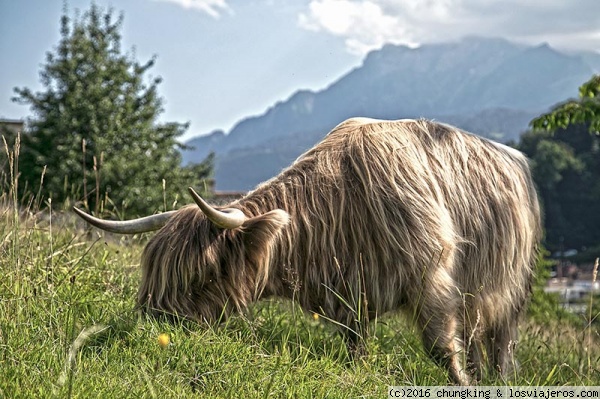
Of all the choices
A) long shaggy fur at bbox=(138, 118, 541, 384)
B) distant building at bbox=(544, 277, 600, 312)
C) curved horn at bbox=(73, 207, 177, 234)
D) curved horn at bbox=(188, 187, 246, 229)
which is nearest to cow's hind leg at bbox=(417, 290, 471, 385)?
long shaggy fur at bbox=(138, 118, 541, 384)

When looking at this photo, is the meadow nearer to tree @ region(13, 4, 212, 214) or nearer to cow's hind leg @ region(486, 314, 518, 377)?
cow's hind leg @ region(486, 314, 518, 377)

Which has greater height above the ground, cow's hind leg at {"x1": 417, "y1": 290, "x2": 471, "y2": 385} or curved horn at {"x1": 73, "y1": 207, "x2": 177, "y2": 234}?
curved horn at {"x1": 73, "y1": 207, "x2": 177, "y2": 234}

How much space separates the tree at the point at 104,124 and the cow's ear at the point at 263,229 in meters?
18.5

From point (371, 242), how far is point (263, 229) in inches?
28.2

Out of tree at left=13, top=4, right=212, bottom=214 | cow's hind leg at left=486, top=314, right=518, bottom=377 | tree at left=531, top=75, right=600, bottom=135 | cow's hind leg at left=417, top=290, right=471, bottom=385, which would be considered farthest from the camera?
tree at left=13, top=4, right=212, bottom=214

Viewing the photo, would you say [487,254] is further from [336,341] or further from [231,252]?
[231,252]

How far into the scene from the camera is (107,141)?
2522 cm

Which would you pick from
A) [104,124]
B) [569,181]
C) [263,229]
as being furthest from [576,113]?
[569,181]

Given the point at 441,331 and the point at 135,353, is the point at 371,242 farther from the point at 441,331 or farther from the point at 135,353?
the point at 135,353

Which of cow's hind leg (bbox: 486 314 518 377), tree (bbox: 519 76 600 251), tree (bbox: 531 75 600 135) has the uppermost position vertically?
tree (bbox: 531 75 600 135)

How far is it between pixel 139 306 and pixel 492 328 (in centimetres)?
262

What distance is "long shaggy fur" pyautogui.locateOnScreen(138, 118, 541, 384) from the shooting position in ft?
14.0

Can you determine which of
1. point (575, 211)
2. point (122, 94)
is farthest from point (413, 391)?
point (575, 211)

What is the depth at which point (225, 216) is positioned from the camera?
4.12m
